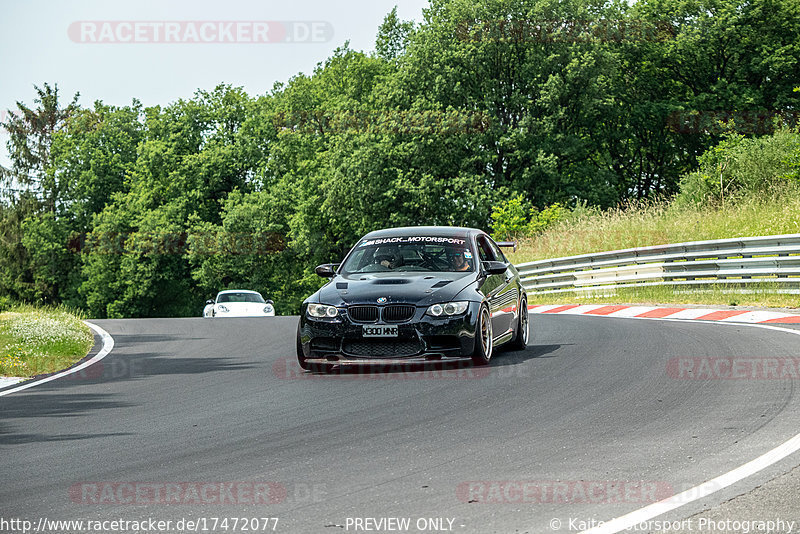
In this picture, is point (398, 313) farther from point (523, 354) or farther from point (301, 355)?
point (523, 354)

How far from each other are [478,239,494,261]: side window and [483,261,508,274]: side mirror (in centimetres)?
42

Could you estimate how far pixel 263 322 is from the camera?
72.2ft

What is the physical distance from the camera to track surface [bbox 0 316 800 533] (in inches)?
203

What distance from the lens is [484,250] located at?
13.0 metres

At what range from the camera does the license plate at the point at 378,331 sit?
10.4m

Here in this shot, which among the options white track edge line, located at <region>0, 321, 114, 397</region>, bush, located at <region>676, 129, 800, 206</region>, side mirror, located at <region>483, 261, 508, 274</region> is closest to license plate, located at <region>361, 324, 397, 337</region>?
side mirror, located at <region>483, 261, 508, 274</region>

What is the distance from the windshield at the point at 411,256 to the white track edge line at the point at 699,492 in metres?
5.93

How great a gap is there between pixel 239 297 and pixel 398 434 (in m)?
26.3

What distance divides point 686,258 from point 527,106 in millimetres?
28404
